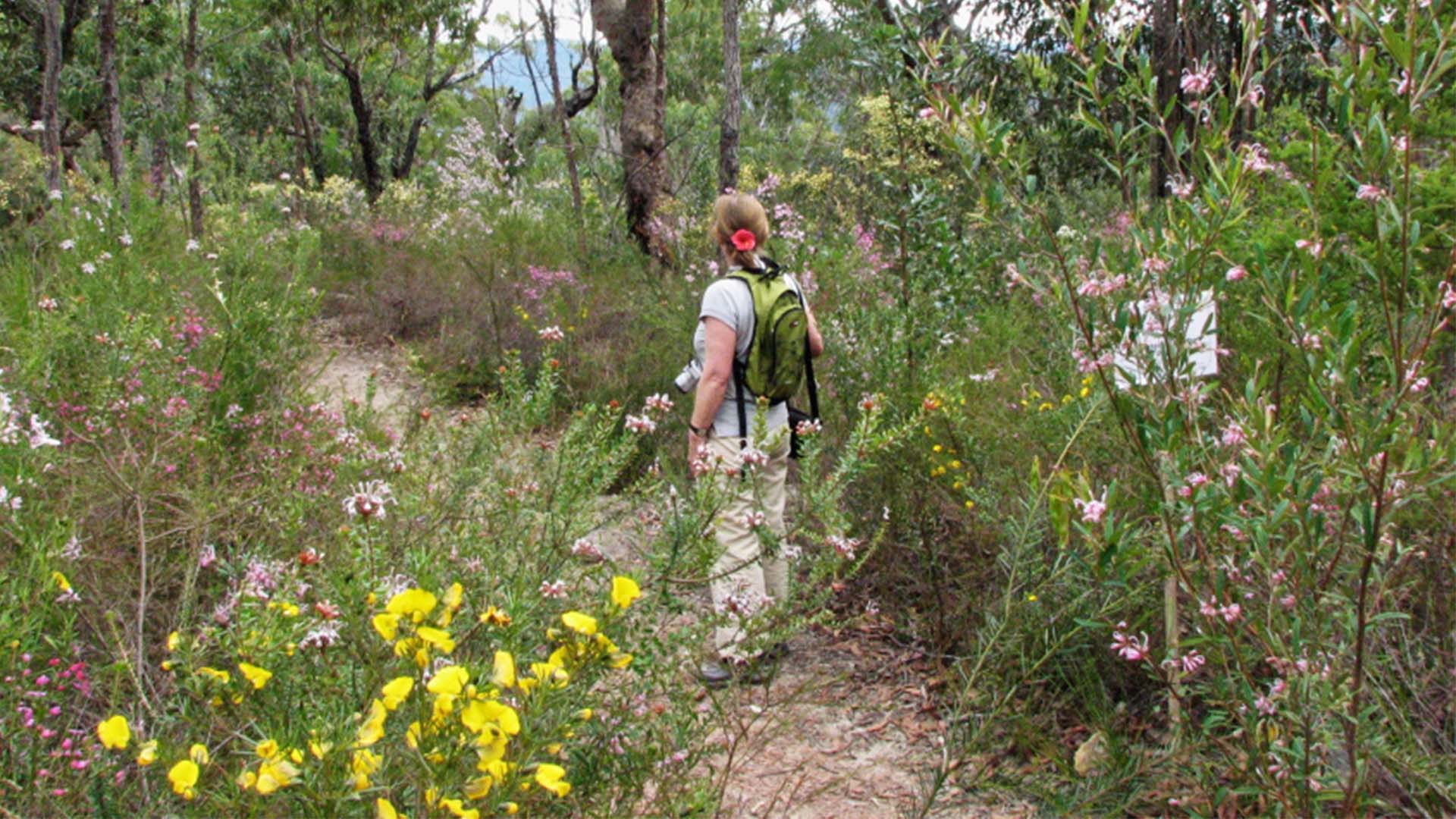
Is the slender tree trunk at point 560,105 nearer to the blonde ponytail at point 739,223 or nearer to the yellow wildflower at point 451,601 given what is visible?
the blonde ponytail at point 739,223

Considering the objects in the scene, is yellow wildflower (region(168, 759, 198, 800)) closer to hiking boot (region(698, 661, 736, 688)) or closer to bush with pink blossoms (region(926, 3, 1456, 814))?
bush with pink blossoms (region(926, 3, 1456, 814))

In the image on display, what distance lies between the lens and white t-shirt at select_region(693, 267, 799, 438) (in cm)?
396

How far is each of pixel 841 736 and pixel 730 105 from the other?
6719 mm

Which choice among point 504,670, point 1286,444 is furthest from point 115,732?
point 1286,444

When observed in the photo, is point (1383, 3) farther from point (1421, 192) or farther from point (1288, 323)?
point (1421, 192)

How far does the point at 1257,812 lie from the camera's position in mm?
2797

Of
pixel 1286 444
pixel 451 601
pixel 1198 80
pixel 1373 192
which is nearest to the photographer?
pixel 451 601

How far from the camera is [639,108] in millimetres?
10531

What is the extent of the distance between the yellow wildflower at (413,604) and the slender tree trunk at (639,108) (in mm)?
8918

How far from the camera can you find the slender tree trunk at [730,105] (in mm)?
9305

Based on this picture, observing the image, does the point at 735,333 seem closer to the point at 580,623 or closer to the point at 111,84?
the point at 580,623

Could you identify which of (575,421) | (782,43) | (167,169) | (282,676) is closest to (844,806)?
(575,421)

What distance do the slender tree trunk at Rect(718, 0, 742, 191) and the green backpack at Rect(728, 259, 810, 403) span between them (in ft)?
17.5

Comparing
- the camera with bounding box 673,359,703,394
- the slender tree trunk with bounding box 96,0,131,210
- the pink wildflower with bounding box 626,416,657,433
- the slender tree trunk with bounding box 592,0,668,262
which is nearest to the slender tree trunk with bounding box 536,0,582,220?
the slender tree trunk with bounding box 592,0,668,262
